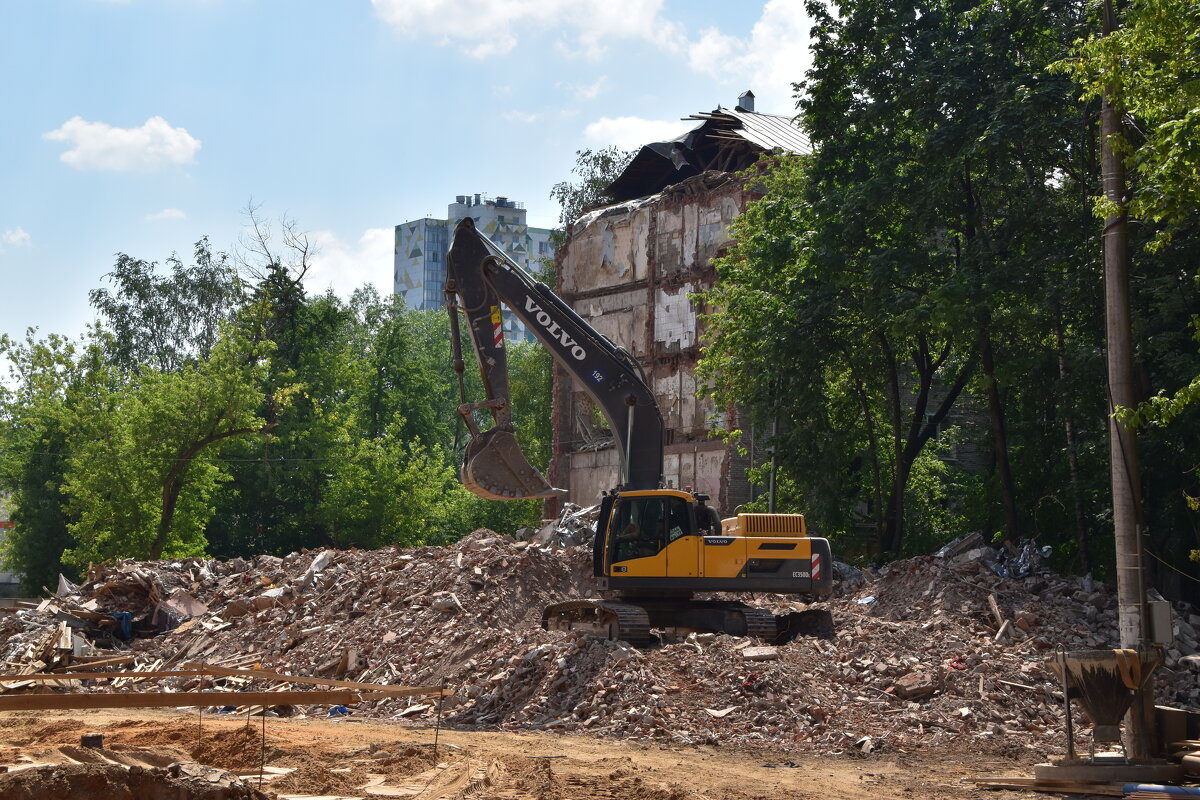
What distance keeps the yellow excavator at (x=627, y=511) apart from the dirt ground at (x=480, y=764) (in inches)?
138

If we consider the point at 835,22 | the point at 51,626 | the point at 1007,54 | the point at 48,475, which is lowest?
the point at 51,626

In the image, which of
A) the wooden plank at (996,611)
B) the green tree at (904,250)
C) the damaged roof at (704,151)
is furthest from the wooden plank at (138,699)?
the damaged roof at (704,151)

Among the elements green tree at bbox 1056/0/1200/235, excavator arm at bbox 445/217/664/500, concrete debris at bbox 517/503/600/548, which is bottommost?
concrete debris at bbox 517/503/600/548

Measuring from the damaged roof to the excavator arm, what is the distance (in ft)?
75.0

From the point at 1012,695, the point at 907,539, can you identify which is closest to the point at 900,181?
the point at 907,539

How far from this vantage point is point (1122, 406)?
41.7ft

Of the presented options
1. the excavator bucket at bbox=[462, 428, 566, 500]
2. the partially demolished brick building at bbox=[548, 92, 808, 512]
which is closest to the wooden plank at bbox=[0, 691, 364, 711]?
the excavator bucket at bbox=[462, 428, 566, 500]

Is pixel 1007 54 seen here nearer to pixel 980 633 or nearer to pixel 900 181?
pixel 900 181

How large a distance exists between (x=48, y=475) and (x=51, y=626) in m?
26.8

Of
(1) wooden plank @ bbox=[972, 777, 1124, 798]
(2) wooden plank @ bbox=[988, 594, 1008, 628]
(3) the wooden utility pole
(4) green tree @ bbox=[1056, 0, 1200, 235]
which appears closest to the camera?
(1) wooden plank @ bbox=[972, 777, 1124, 798]

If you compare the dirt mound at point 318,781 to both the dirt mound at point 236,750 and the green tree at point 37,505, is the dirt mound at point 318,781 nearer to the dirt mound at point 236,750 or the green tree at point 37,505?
the dirt mound at point 236,750

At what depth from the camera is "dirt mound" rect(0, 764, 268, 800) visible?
722 cm

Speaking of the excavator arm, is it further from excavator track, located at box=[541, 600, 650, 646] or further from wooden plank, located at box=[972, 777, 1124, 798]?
wooden plank, located at box=[972, 777, 1124, 798]

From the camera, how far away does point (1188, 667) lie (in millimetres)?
17062
